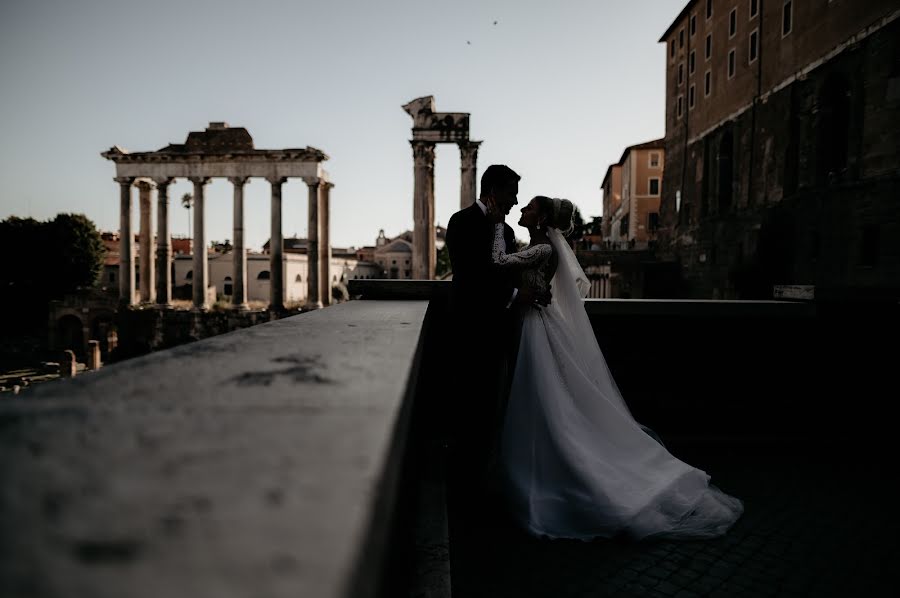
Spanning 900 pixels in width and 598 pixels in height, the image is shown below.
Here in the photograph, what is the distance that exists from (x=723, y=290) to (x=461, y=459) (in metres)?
30.3

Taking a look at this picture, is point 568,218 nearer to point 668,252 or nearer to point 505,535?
point 505,535

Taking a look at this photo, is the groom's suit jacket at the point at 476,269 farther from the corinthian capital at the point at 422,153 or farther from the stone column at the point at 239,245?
the stone column at the point at 239,245

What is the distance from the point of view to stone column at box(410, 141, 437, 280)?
21.3 m

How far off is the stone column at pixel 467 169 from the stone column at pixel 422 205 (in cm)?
138

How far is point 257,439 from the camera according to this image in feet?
3.23

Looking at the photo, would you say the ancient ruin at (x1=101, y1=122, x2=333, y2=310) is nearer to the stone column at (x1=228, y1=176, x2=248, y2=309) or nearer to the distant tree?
the stone column at (x1=228, y1=176, x2=248, y2=309)

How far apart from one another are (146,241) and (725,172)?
35.2 metres

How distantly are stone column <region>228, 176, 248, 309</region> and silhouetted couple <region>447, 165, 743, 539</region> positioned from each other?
33.3 meters

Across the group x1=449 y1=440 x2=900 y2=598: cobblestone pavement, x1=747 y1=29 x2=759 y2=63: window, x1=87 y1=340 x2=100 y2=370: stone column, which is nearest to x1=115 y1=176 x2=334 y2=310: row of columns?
x1=87 y1=340 x2=100 y2=370: stone column

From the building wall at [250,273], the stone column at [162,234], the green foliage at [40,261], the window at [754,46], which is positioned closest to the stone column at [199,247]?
the stone column at [162,234]

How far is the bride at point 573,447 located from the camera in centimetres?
394

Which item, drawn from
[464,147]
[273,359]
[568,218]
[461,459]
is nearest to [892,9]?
[464,147]

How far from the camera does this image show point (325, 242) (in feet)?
119

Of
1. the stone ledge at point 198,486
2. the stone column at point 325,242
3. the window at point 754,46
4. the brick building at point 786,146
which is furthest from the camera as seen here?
the stone column at point 325,242
